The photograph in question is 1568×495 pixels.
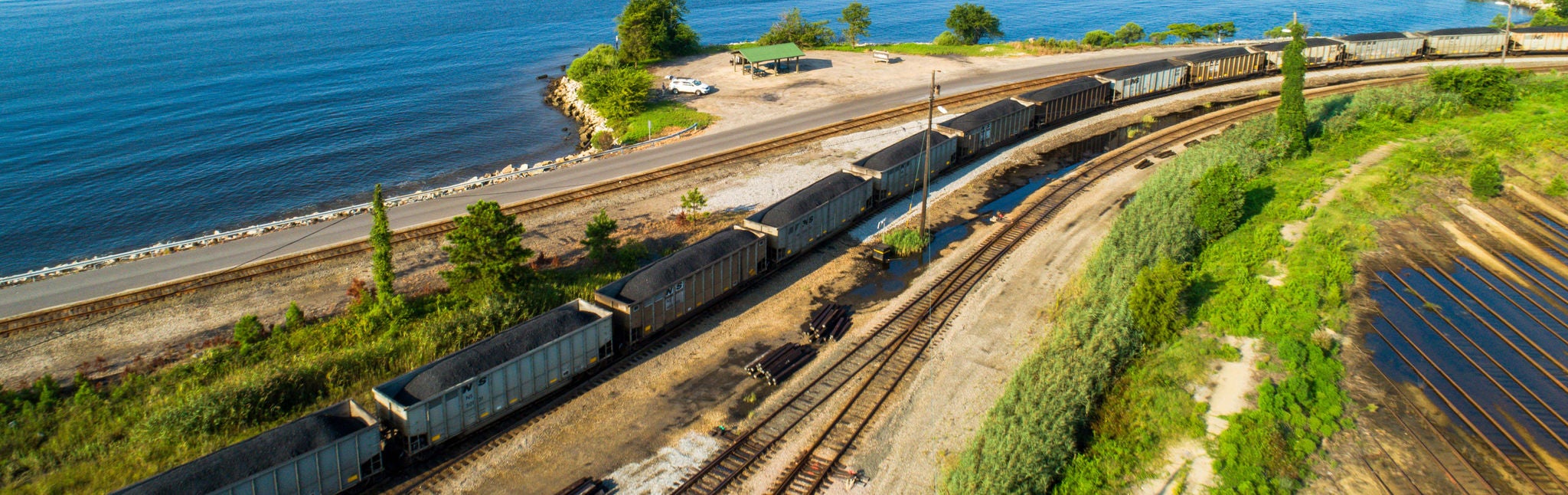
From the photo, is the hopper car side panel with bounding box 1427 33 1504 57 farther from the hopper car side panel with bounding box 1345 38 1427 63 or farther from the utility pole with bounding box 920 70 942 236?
the utility pole with bounding box 920 70 942 236

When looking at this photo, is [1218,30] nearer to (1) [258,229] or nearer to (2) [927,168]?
(2) [927,168]

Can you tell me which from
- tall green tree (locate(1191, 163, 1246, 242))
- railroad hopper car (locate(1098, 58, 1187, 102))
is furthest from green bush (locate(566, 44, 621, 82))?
tall green tree (locate(1191, 163, 1246, 242))

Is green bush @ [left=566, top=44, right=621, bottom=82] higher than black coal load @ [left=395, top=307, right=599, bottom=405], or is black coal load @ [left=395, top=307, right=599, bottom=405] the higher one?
green bush @ [left=566, top=44, right=621, bottom=82]

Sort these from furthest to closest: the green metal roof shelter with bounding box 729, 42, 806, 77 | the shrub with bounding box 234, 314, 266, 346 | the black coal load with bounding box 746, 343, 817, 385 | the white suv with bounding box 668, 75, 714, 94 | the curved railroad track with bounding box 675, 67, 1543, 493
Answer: the green metal roof shelter with bounding box 729, 42, 806, 77 < the white suv with bounding box 668, 75, 714, 94 < the shrub with bounding box 234, 314, 266, 346 < the black coal load with bounding box 746, 343, 817, 385 < the curved railroad track with bounding box 675, 67, 1543, 493

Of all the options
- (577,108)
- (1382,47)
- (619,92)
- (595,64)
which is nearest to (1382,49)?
(1382,47)

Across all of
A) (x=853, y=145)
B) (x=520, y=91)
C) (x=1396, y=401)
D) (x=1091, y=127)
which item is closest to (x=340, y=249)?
(x=853, y=145)

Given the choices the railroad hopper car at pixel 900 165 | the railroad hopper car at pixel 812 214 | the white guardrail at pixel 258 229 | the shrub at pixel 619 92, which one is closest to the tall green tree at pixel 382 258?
the white guardrail at pixel 258 229
